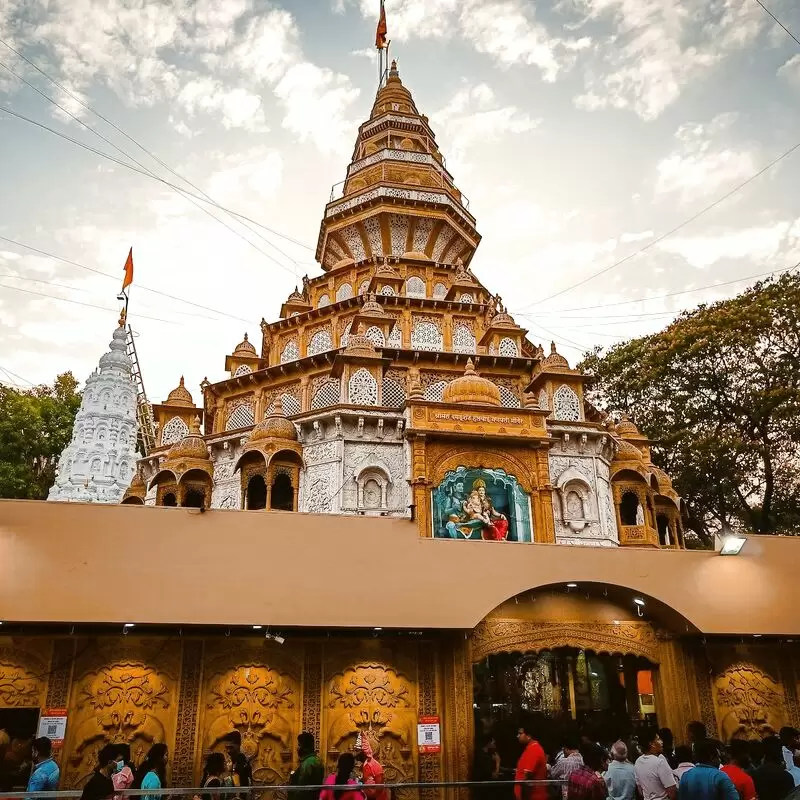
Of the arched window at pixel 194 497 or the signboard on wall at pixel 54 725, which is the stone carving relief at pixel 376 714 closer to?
the signboard on wall at pixel 54 725

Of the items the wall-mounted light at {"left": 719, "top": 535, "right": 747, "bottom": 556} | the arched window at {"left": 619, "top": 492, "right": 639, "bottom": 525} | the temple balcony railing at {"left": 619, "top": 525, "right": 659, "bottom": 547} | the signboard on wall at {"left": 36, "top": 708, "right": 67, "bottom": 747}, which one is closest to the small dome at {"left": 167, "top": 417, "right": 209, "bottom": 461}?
the signboard on wall at {"left": 36, "top": 708, "right": 67, "bottom": 747}

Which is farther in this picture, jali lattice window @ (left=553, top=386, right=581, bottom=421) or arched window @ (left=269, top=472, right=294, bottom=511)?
jali lattice window @ (left=553, top=386, right=581, bottom=421)

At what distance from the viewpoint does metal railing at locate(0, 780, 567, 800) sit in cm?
690

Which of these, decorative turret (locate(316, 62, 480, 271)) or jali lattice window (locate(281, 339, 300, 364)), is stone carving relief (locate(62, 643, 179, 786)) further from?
decorative turret (locate(316, 62, 480, 271))

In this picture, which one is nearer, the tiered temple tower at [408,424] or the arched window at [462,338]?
the tiered temple tower at [408,424]

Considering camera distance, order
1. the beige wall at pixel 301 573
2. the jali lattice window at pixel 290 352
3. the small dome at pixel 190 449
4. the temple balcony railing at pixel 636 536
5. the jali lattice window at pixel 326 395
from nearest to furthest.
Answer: the beige wall at pixel 301 573 → the temple balcony railing at pixel 636 536 → the small dome at pixel 190 449 → the jali lattice window at pixel 326 395 → the jali lattice window at pixel 290 352

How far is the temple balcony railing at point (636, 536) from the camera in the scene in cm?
2214

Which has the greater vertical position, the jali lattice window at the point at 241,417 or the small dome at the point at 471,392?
the jali lattice window at the point at 241,417

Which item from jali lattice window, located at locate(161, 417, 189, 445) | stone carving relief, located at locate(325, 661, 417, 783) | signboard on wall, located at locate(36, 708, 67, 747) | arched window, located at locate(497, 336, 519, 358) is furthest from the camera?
jali lattice window, located at locate(161, 417, 189, 445)

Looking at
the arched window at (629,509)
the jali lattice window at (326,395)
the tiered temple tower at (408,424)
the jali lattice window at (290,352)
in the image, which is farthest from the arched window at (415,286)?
A: the arched window at (629,509)

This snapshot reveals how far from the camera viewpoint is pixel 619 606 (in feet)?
42.6

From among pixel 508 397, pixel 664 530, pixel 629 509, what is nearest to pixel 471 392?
pixel 508 397

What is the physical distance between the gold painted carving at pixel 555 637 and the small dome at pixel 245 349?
736 inches

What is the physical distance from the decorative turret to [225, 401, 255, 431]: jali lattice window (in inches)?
342
